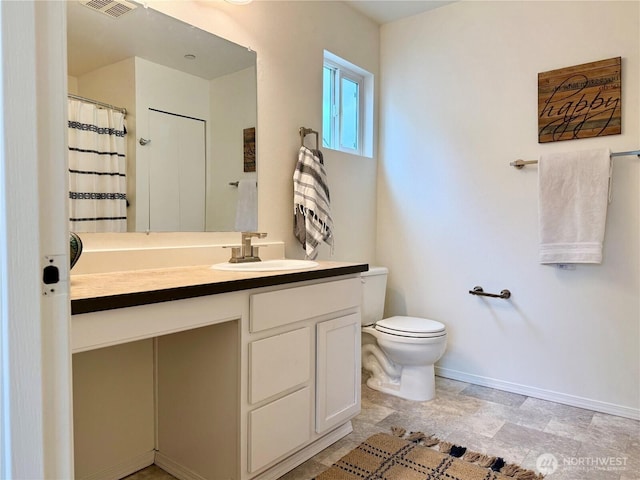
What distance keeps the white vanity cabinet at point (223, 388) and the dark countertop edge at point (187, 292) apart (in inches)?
1.0

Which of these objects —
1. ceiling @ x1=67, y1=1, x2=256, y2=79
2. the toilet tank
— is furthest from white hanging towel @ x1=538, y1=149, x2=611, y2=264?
ceiling @ x1=67, y1=1, x2=256, y2=79

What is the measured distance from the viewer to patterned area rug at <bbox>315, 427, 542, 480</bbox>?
1.66 metres

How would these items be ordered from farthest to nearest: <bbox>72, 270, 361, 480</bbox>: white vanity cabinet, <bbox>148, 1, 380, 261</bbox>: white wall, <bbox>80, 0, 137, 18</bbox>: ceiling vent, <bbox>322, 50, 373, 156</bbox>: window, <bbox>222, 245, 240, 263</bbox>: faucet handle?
<bbox>322, 50, 373, 156</bbox>: window → <bbox>148, 1, 380, 261</bbox>: white wall → <bbox>222, 245, 240, 263</bbox>: faucet handle → <bbox>80, 0, 137, 18</bbox>: ceiling vent → <bbox>72, 270, 361, 480</bbox>: white vanity cabinet

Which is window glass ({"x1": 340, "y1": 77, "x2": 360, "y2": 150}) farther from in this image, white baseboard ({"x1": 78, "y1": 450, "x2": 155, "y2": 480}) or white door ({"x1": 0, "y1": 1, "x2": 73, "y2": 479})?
white door ({"x1": 0, "y1": 1, "x2": 73, "y2": 479})

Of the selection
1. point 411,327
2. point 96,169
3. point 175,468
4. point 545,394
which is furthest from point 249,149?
point 545,394

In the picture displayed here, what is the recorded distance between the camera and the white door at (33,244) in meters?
0.53

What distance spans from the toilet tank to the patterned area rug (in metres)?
0.85

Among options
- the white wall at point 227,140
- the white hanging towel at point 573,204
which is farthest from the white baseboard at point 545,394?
the white wall at point 227,140

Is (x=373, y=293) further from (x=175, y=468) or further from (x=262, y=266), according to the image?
(x=175, y=468)

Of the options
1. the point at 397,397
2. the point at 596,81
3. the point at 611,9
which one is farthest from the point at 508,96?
the point at 397,397

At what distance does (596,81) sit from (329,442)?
7.38 feet

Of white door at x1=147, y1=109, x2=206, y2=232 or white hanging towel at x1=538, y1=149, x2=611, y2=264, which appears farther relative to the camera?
white hanging towel at x1=538, y1=149, x2=611, y2=264

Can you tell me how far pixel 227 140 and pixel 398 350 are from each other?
4.78ft

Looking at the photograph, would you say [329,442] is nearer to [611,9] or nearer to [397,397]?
[397,397]
